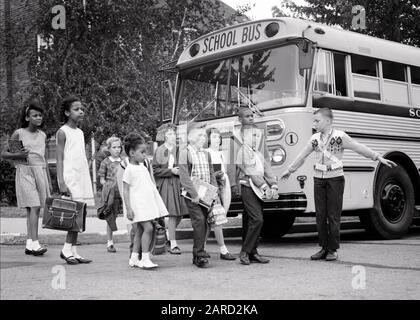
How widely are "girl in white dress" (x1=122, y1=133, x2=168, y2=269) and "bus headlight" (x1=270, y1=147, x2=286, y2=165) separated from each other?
196 cm

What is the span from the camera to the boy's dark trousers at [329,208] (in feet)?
22.6

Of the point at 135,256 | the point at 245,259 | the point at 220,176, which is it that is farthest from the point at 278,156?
the point at 135,256

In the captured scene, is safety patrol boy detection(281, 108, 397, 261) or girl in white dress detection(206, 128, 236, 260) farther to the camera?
girl in white dress detection(206, 128, 236, 260)

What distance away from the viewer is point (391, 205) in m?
9.15

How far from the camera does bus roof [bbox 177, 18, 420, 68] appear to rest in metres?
8.23

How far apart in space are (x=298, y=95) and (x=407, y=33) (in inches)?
513

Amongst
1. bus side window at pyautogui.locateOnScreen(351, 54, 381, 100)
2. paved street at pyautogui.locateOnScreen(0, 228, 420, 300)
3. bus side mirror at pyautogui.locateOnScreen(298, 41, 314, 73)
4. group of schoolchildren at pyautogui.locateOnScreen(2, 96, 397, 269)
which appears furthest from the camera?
bus side window at pyautogui.locateOnScreen(351, 54, 381, 100)

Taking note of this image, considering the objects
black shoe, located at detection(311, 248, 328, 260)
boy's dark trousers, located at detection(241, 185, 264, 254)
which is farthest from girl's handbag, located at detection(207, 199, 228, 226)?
black shoe, located at detection(311, 248, 328, 260)

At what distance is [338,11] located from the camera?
19531 millimetres

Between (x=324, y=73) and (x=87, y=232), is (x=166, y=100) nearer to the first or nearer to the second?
(x=87, y=232)

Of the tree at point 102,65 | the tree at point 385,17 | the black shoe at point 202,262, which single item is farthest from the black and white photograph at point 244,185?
the tree at point 385,17

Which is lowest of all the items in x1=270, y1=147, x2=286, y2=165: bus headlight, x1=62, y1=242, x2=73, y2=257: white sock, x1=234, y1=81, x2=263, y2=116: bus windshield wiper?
x1=62, y1=242, x2=73, y2=257: white sock

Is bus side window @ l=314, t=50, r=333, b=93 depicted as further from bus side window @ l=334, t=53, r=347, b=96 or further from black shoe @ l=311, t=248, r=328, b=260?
black shoe @ l=311, t=248, r=328, b=260
